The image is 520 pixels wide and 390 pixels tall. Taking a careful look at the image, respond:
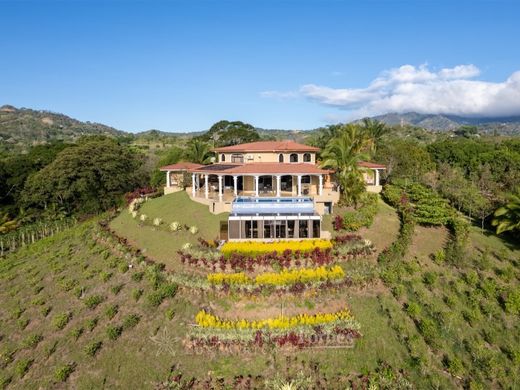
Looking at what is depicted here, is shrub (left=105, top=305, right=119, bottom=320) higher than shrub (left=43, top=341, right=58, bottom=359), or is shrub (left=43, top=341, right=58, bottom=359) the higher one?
shrub (left=105, top=305, right=119, bottom=320)

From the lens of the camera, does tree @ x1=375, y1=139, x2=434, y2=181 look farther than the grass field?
Yes

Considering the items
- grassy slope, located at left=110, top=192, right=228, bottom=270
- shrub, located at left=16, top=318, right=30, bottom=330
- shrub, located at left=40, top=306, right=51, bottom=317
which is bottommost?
shrub, located at left=16, top=318, right=30, bottom=330

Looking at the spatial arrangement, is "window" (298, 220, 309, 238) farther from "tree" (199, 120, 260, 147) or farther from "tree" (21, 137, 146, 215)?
"tree" (199, 120, 260, 147)

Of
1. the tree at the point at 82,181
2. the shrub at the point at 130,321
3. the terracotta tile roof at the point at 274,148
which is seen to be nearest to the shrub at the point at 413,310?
A: the shrub at the point at 130,321

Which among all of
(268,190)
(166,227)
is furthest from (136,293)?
(268,190)

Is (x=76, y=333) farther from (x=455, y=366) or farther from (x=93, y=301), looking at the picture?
(x=455, y=366)

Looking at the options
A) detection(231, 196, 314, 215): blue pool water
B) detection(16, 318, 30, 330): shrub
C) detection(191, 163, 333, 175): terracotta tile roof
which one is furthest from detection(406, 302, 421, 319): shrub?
detection(16, 318, 30, 330): shrub

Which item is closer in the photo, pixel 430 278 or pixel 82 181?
pixel 430 278

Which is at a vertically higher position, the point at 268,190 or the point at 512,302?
the point at 268,190
